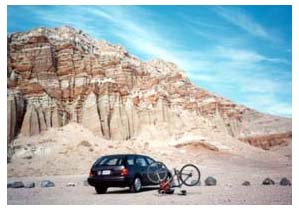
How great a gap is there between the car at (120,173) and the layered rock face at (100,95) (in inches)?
326

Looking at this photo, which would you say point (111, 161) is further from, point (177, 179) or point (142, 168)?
point (177, 179)

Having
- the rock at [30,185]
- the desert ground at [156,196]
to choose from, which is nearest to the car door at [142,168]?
the desert ground at [156,196]

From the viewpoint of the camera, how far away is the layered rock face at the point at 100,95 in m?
19.2

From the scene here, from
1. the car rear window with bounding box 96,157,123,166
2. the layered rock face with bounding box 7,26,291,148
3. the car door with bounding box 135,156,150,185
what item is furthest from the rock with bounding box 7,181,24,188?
the layered rock face with bounding box 7,26,291,148

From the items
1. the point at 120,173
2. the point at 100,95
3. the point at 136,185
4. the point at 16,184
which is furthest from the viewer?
the point at 100,95

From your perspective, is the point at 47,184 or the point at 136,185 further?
the point at 47,184

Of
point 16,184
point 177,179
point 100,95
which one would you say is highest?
point 100,95

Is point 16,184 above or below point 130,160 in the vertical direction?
below

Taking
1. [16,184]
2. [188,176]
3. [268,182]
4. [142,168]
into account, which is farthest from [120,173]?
[268,182]

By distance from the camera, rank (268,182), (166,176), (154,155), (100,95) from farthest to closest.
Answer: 1. (100,95)
2. (154,155)
3. (268,182)
4. (166,176)

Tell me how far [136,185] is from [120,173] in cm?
41

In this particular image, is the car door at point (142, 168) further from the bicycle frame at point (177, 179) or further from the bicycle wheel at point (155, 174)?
the bicycle frame at point (177, 179)

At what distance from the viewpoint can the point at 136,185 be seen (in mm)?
10203
